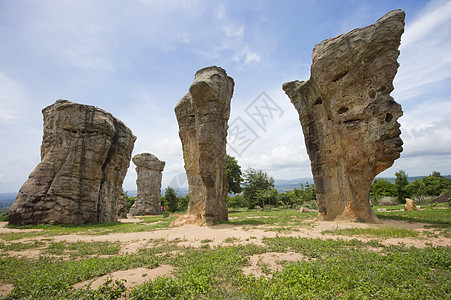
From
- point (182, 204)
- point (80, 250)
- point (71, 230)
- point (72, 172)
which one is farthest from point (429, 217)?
point (182, 204)

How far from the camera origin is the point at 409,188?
30609 mm

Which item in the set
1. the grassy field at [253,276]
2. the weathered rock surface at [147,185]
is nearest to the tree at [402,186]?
the grassy field at [253,276]

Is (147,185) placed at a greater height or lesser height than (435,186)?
greater

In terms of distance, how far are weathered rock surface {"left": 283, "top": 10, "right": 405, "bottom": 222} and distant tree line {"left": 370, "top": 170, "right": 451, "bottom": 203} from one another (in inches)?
874

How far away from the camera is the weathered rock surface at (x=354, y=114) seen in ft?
35.6

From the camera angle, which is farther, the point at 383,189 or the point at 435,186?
the point at 383,189

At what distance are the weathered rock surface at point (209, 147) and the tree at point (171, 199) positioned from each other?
85.5 ft

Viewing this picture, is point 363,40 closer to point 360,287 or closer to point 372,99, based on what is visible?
point 372,99

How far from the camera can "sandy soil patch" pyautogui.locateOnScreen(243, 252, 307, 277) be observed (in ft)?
15.3

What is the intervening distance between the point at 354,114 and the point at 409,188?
28234 mm

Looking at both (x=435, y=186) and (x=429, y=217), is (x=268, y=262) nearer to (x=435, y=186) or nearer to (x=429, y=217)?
(x=429, y=217)

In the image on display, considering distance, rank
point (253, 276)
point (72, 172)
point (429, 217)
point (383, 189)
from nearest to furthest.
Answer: point (253, 276) < point (429, 217) < point (72, 172) < point (383, 189)

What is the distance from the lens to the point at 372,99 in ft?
37.3

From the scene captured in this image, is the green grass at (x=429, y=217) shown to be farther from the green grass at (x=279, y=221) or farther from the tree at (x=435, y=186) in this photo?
the tree at (x=435, y=186)
